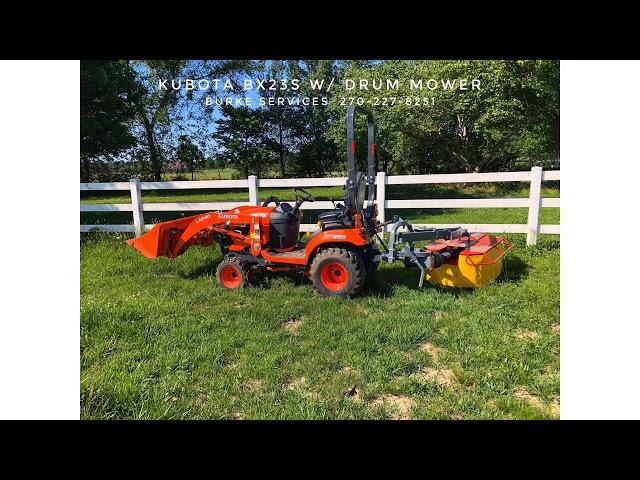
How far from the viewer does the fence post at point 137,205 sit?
7.38m

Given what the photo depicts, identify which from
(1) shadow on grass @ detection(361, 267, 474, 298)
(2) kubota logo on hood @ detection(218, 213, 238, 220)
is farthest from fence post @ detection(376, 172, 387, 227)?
(2) kubota logo on hood @ detection(218, 213, 238, 220)

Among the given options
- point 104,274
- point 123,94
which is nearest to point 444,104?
point 123,94

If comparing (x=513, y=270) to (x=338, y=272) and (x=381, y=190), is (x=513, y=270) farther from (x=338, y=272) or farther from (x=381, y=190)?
(x=381, y=190)

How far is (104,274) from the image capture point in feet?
18.4

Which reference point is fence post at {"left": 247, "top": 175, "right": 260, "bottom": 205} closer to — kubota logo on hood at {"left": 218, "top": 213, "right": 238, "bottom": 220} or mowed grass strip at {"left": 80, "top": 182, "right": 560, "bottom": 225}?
mowed grass strip at {"left": 80, "top": 182, "right": 560, "bottom": 225}

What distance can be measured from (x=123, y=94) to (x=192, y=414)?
35.5ft

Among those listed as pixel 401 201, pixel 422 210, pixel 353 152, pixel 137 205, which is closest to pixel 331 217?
pixel 353 152

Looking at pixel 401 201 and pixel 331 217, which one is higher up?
pixel 401 201

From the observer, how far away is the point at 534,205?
6.18 m

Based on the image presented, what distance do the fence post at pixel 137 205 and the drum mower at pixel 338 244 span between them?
237 centimetres

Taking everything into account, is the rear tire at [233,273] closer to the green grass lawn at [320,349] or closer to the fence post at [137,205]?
the green grass lawn at [320,349]

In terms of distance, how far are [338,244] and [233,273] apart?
136 cm

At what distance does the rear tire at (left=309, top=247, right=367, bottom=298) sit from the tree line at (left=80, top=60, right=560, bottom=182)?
203 inches
